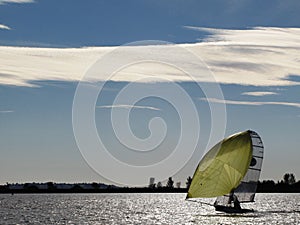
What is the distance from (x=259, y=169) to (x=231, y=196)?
4981mm

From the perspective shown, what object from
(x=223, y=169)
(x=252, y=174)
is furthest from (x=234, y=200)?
(x=223, y=169)

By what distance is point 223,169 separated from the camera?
88938mm

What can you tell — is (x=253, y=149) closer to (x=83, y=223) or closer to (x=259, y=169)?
(x=259, y=169)

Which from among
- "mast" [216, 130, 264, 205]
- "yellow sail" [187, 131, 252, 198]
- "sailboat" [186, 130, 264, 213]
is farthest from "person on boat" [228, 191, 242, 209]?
"yellow sail" [187, 131, 252, 198]

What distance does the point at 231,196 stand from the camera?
295ft

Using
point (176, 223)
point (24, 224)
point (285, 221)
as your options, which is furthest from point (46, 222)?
point (285, 221)

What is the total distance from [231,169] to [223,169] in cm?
110

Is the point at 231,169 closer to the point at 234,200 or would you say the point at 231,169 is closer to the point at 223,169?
the point at 223,169

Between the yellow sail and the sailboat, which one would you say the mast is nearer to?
the sailboat

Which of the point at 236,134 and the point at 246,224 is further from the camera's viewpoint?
the point at 236,134

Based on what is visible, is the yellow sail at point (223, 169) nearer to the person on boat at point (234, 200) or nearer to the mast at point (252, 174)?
the mast at point (252, 174)

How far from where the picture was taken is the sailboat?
290 feet

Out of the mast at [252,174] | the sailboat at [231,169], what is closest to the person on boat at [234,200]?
the sailboat at [231,169]

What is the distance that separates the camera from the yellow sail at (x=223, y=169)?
88.3m
